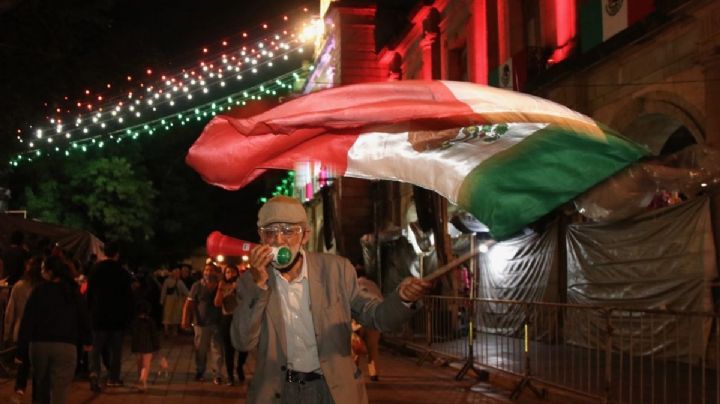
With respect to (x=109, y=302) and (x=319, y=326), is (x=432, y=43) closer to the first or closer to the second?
(x=109, y=302)

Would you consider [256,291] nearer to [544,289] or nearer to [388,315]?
[388,315]

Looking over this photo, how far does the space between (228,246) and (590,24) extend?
46.1 ft

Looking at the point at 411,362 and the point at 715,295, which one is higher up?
the point at 715,295

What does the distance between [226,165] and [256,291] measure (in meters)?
0.97

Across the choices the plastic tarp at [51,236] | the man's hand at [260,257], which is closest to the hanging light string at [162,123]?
the plastic tarp at [51,236]

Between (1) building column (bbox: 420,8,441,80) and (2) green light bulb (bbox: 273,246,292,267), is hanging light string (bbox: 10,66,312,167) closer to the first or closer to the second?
(1) building column (bbox: 420,8,441,80)

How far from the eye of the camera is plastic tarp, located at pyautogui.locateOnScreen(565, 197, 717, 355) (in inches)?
460

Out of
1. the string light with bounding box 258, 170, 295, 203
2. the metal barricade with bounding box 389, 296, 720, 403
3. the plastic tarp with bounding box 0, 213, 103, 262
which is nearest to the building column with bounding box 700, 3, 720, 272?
the metal barricade with bounding box 389, 296, 720, 403

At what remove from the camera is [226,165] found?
488 centimetres

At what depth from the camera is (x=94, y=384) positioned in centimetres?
1254

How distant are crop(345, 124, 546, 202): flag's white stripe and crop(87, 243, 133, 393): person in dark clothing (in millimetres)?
7882

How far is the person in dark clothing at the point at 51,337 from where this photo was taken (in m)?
8.36

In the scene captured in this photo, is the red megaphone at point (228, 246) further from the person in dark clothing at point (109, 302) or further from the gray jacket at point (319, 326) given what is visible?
the person in dark clothing at point (109, 302)

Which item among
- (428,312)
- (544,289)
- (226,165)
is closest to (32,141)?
(428,312)
